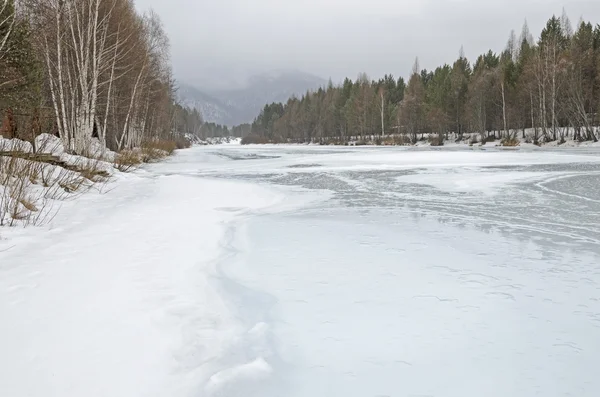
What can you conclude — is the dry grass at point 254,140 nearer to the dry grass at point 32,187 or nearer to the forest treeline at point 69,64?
the forest treeline at point 69,64

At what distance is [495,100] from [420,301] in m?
54.4

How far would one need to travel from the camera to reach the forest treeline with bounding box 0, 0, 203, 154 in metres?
15.6

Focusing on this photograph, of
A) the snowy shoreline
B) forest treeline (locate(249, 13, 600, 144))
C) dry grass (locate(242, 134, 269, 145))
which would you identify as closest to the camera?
the snowy shoreline

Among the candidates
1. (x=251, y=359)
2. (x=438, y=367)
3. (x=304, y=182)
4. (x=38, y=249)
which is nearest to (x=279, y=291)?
(x=251, y=359)

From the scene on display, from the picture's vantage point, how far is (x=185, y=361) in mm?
2580

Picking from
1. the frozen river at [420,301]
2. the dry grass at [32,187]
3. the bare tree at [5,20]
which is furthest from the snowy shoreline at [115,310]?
the bare tree at [5,20]

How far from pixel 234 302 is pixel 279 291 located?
42 centimetres

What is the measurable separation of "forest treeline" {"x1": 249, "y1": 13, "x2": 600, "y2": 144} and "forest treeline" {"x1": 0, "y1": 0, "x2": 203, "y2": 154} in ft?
111

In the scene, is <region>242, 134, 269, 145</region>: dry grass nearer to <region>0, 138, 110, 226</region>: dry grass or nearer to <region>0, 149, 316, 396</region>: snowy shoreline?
<region>0, 138, 110, 226</region>: dry grass

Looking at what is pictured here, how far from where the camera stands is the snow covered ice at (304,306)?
2.40m

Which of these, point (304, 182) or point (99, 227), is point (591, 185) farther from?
point (99, 227)

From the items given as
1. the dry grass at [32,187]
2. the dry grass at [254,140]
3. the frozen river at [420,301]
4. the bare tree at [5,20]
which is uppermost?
the dry grass at [254,140]

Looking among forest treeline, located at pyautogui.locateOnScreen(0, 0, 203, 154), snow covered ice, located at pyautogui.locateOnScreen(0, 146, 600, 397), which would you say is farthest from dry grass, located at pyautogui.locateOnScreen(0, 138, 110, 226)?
forest treeline, located at pyautogui.locateOnScreen(0, 0, 203, 154)

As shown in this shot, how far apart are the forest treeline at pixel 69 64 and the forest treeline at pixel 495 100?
1334 inches
